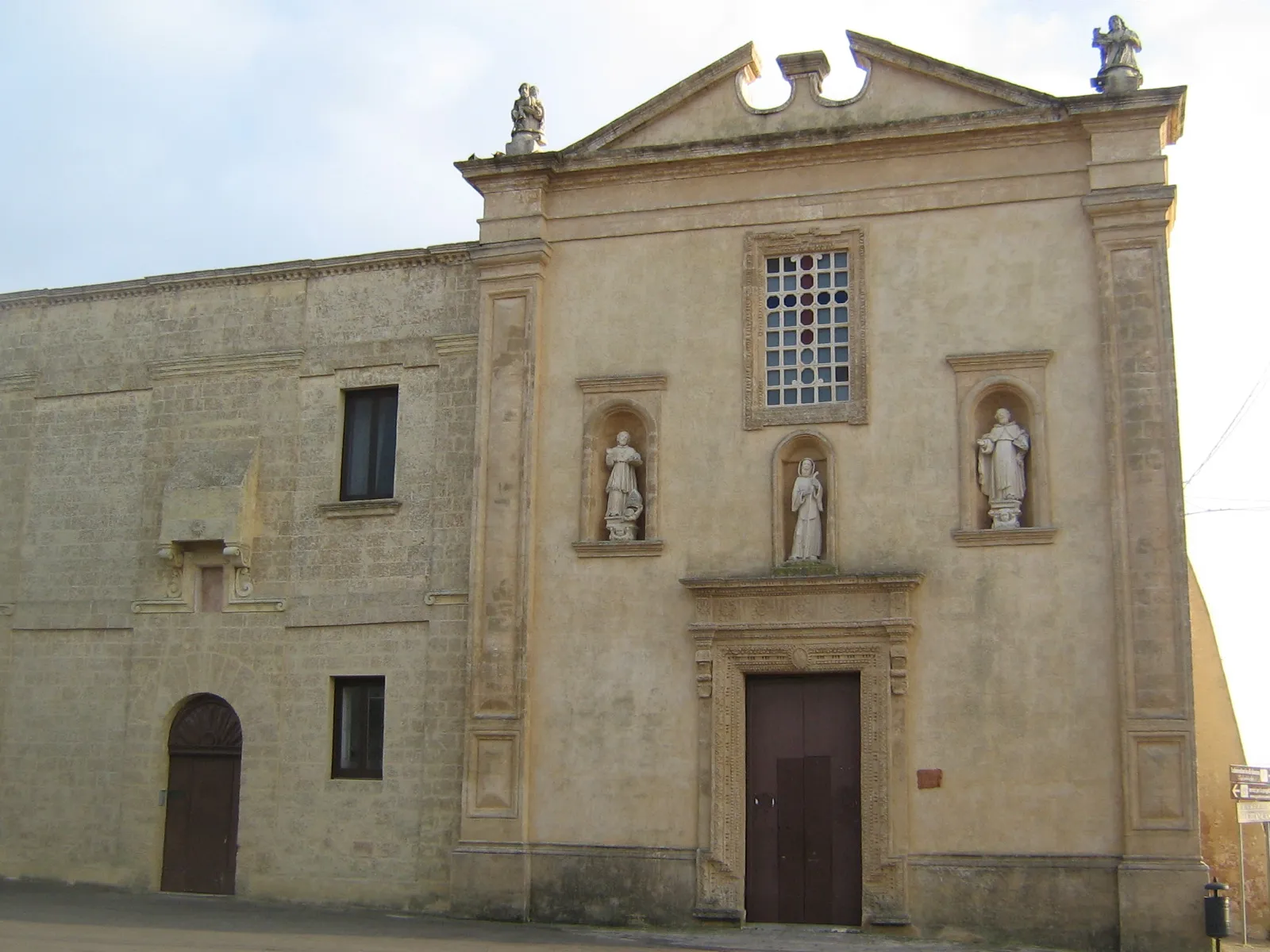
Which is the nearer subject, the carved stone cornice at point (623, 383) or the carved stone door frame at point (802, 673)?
the carved stone door frame at point (802, 673)

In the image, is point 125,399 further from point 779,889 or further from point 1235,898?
point 1235,898

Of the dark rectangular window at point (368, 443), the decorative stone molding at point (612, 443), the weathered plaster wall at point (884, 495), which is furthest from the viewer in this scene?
the dark rectangular window at point (368, 443)

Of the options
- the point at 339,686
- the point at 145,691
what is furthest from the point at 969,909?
the point at 145,691

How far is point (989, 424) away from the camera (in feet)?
56.2

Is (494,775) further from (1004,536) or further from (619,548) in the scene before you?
(1004,536)

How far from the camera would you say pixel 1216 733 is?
17.3 meters

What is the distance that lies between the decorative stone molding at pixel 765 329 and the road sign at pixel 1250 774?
18.0 ft

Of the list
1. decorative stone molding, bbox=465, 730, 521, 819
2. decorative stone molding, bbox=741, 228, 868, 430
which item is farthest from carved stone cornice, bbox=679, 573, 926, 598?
decorative stone molding, bbox=465, 730, 521, 819

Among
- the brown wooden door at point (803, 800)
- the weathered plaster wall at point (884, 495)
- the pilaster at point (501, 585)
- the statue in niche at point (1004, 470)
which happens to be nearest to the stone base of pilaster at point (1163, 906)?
the weathered plaster wall at point (884, 495)

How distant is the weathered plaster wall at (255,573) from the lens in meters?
18.4

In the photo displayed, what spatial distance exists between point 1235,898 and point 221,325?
14110 mm

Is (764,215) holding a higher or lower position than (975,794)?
higher

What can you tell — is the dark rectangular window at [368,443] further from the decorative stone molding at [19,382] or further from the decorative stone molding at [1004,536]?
the decorative stone molding at [1004,536]

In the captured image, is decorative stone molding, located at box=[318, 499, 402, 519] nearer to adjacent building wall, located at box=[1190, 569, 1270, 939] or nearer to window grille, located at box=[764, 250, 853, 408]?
window grille, located at box=[764, 250, 853, 408]
